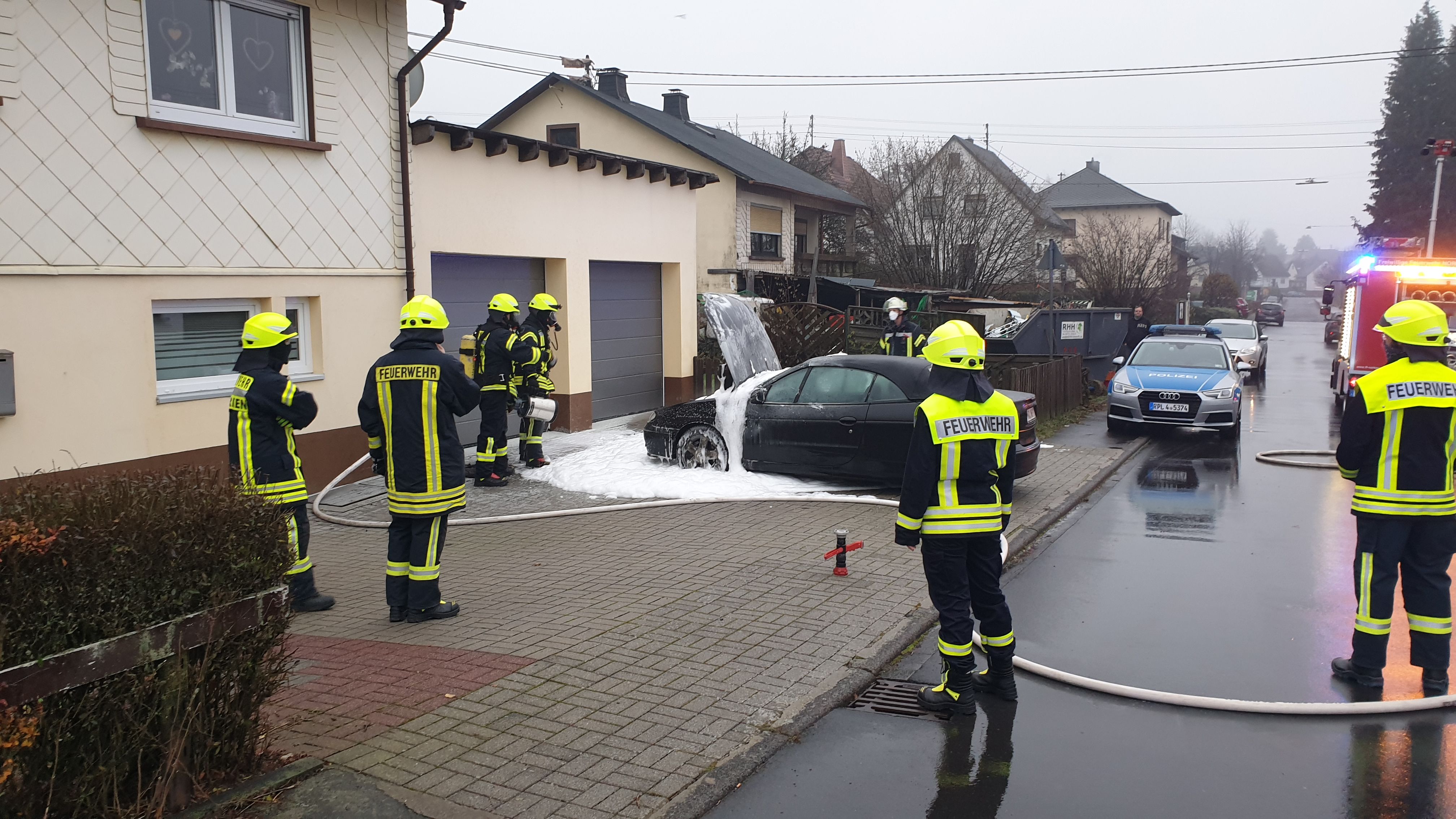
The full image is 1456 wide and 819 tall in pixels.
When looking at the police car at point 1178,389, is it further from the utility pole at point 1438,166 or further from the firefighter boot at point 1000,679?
the firefighter boot at point 1000,679

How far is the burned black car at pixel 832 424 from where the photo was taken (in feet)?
32.6

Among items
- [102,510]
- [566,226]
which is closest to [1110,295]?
[566,226]

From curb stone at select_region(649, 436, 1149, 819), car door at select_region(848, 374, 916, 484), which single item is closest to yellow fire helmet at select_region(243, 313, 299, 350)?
curb stone at select_region(649, 436, 1149, 819)

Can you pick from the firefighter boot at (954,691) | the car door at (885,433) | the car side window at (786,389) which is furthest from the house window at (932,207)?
the firefighter boot at (954,691)

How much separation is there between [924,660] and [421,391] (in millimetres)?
3347

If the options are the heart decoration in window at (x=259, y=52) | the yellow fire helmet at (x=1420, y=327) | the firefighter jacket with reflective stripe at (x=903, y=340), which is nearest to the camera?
the yellow fire helmet at (x=1420, y=327)

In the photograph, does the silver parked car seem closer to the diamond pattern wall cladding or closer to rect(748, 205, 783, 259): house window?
rect(748, 205, 783, 259): house window

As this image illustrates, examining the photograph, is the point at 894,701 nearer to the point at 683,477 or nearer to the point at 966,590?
the point at 966,590

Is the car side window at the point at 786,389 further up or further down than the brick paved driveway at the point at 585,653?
further up

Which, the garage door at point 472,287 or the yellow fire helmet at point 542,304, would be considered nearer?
the yellow fire helmet at point 542,304

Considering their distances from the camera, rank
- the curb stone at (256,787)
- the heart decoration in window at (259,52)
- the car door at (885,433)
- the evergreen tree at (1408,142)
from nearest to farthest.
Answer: the curb stone at (256,787) → the heart decoration in window at (259,52) → the car door at (885,433) → the evergreen tree at (1408,142)

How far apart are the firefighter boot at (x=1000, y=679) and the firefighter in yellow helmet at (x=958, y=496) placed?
0.58 feet

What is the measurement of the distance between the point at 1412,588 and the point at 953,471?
8.57 feet

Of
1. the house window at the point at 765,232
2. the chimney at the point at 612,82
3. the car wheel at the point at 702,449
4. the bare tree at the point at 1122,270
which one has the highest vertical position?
the chimney at the point at 612,82
